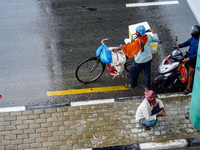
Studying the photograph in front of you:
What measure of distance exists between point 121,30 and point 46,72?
10.1 feet

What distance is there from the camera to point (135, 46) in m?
6.52

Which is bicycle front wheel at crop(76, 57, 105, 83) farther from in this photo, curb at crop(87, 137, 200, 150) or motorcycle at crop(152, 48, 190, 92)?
curb at crop(87, 137, 200, 150)

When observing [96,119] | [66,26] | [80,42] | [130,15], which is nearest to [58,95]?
[96,119]

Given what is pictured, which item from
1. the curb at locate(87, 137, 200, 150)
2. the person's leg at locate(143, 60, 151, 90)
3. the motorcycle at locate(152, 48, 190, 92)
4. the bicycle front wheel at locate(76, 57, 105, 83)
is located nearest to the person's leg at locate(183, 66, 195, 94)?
the motorcycle at locate(152, 48, 190, 92)

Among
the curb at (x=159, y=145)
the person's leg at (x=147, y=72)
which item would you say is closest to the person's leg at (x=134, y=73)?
the person's leg at (x=147, y=72)

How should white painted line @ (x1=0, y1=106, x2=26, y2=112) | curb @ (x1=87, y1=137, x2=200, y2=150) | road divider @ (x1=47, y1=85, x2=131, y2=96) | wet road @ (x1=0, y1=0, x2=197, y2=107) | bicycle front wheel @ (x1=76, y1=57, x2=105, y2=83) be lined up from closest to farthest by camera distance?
1. curb @ (x1=87, y1=137, x2=200, y2=150)
2. white painted line @ (x1=0, y1=106, x2=26, y2=112)
3. road divider @ (x1=47, y1=85, x2=131, y2=96)
4. wet road @ (x1=0, y1=0, x2=197, y2=107)
5. bicycle front wheel @ (x1=76, y1=57, x2=105, y2=83)

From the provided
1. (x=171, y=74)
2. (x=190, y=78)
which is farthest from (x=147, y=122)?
(x=190, y=78)

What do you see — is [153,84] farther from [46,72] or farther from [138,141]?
[46,72]

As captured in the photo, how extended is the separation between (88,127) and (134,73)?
1899 millimetres

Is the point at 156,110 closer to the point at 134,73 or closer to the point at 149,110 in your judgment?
the point at 149,110

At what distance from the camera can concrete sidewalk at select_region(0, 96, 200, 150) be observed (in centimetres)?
657

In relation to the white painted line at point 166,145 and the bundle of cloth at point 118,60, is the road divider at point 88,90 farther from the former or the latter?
the white painted line at point 166,145

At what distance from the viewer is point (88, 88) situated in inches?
307

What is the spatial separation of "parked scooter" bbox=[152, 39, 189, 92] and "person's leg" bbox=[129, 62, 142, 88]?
0.51 m
